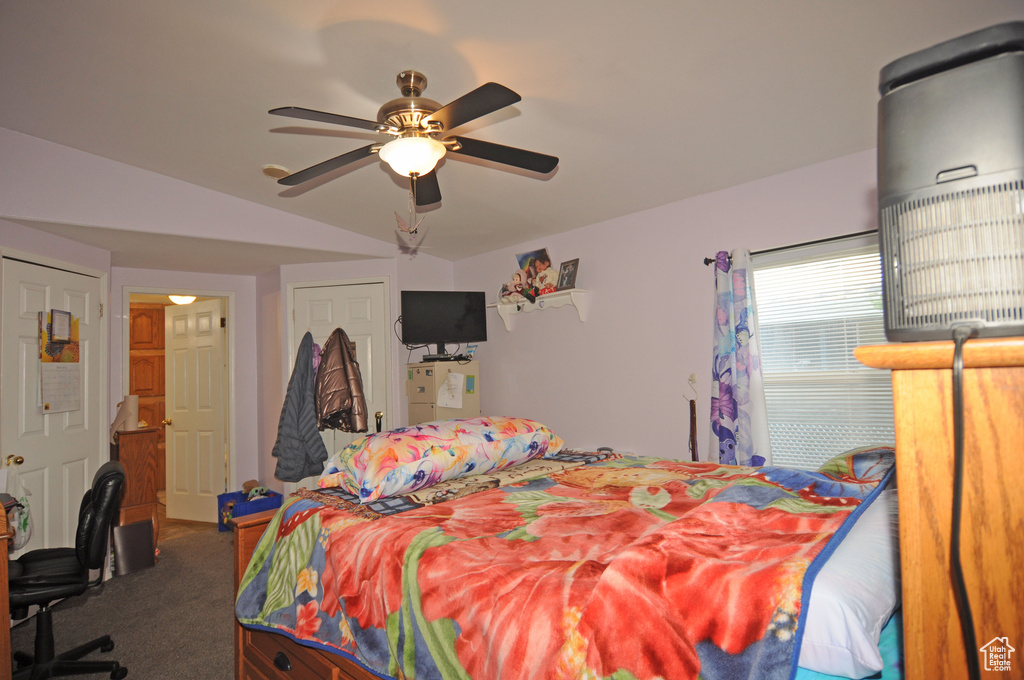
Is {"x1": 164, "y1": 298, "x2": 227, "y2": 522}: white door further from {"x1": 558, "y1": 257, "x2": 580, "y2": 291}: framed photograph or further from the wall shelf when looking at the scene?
{"x1": 558, "y1": 257, "x2": 580, "y2": 291}: framed photograph

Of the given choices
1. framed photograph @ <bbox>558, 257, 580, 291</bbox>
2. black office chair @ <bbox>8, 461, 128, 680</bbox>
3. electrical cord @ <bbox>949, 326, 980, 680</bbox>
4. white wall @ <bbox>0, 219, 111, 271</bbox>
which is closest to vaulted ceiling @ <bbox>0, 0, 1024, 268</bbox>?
white wall @ <bbox>0, 219, 111, 271</bbox>

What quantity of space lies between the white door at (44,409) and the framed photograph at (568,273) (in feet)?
11.2

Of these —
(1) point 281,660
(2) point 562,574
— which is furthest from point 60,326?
(2) point 562,574

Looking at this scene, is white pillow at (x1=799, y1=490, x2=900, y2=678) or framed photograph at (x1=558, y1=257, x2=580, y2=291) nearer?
white pillow at (x1=799, y1=490, x2=900, y2=678)

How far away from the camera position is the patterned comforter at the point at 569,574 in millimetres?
909

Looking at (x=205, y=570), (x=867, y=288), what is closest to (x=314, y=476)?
(x=205, y=570)

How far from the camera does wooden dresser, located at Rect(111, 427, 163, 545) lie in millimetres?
3943

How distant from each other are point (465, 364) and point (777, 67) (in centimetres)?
316

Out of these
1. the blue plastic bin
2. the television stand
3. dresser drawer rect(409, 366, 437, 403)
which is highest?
the television stand

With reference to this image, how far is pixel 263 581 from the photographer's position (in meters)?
1.85

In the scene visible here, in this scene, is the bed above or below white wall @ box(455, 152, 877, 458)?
below

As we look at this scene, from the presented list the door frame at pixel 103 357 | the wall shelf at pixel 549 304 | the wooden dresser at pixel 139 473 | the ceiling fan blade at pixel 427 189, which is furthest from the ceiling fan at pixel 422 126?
the wooden dresser at pixel 139 473

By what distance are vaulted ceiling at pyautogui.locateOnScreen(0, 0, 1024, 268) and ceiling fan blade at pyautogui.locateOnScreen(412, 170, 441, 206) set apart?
1.20 feet

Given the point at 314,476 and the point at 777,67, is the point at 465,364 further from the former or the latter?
the point at 777,67
